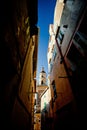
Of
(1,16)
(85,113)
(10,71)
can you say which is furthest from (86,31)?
(1,16)

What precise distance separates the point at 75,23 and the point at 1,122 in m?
6.35

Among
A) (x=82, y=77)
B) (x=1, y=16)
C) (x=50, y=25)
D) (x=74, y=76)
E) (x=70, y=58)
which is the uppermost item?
(x=50, y=25)

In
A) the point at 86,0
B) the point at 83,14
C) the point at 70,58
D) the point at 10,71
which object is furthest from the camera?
the point at 70,58

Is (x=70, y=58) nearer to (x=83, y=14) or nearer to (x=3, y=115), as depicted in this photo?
(x=83, y=14)

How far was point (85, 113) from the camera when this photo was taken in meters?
5.61

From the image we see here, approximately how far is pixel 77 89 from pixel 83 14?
4033 millimetres

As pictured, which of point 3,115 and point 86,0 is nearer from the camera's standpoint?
point 3,115

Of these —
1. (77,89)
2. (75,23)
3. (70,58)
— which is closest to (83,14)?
(75,23)

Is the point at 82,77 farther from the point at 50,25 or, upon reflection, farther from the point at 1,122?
the point at 50,25

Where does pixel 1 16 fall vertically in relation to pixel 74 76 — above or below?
below

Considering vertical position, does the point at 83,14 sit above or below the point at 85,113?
above

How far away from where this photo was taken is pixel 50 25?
1686cm

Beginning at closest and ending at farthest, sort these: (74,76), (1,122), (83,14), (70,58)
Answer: (1,122) → (83,14) → (74,76) → (70,58)

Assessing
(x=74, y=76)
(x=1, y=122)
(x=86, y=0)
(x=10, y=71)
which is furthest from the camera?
(x=74, y=76)
